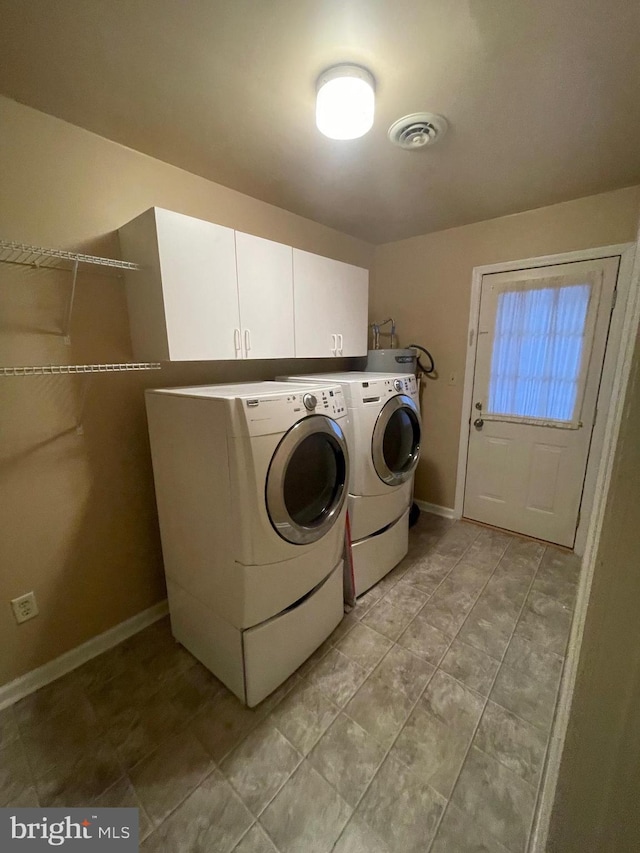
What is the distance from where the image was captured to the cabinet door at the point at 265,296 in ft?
5.34

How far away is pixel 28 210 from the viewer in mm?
1300

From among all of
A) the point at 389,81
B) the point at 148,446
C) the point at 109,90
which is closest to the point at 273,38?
the point at 389,81

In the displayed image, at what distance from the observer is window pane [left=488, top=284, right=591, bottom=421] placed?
7.19 feet

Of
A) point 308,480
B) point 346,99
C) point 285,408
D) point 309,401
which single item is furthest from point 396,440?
point 346,99

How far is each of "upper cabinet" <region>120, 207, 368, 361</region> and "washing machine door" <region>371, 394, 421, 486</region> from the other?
611 mm

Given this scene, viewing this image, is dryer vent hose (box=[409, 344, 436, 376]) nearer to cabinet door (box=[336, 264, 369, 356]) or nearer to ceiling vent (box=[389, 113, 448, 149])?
cabinet door (box=[336, 264, 369, 356])

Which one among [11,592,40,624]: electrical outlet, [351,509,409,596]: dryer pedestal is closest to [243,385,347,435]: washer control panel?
[351,509,409,596]: dryer pedestal

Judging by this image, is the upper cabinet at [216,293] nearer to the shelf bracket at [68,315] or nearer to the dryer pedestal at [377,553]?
the shelf bracket at [68,315]

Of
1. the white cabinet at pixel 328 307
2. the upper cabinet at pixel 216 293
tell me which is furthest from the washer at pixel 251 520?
the white cabinet at pixel 328 307

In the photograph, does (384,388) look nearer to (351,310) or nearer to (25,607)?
(351,310)

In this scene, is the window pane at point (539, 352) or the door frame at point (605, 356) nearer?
the door frame at point (605, 356)

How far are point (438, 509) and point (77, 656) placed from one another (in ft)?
8.63

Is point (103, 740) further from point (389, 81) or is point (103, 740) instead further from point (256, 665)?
point (389, 81)

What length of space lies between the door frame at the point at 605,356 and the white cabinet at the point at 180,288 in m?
1.85
